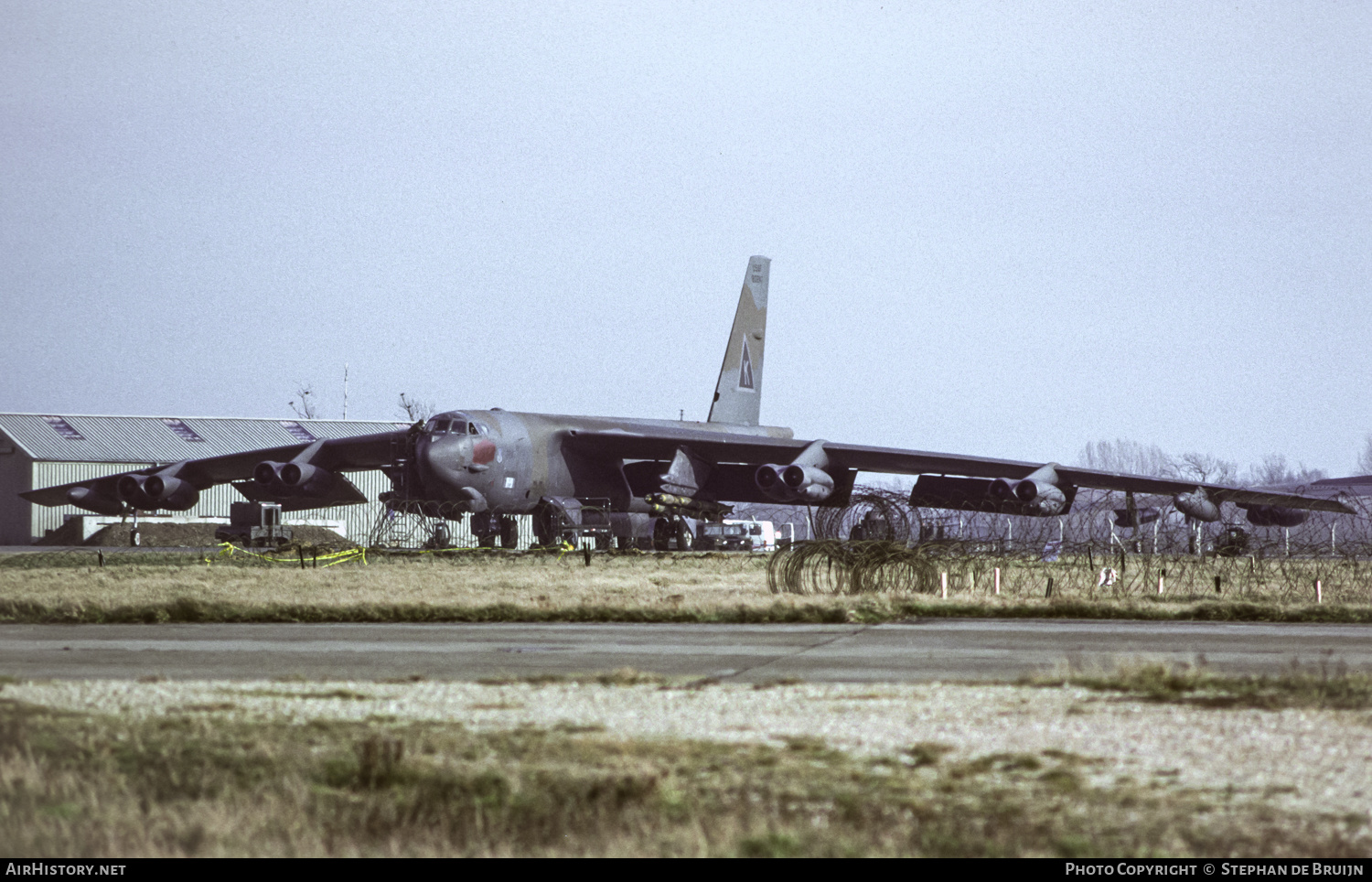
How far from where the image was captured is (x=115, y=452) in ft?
214

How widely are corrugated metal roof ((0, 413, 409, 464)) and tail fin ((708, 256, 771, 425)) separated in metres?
27.0

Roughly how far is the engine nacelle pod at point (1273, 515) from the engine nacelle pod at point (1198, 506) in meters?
1.57

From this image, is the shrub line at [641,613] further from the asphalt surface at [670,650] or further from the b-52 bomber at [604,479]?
the b-52 bomber at [604,479]

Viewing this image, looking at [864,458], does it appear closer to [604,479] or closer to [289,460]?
[604,479]

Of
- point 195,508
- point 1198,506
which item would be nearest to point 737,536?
point 1198,506

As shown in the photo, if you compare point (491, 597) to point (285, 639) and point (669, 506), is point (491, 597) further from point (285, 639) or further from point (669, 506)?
point (669, 506)

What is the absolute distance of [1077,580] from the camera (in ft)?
101

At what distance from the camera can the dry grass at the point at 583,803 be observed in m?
6.73

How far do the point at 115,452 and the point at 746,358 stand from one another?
30450mm

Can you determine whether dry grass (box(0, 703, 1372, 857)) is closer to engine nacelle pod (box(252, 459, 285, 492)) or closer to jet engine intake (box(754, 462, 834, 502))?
jet engine intake (box(754, 462, 834, 502))

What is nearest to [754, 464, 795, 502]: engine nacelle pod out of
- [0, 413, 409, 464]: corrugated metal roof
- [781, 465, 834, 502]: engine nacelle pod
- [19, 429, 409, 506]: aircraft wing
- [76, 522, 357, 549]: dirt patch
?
[781, 465, 834, 502]: engine nacelle pod

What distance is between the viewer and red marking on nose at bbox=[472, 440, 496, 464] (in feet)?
124
